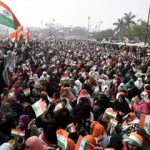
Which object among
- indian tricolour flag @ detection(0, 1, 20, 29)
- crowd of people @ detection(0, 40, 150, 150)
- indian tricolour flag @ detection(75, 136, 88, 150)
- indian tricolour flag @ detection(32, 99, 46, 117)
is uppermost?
indian tricolour flag @ detection(0, 1, 20, 29)

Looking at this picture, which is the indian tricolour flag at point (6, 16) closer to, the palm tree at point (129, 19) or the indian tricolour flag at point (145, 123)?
the indian tricolour flag at point (145, 123)

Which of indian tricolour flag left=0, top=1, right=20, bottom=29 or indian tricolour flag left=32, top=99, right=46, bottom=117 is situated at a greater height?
indian tricolour flag left=0, top=1, right=20, bottom=29

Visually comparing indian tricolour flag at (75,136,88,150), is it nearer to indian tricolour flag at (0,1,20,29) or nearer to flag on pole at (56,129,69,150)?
flag on pole at (56,129,69,150)

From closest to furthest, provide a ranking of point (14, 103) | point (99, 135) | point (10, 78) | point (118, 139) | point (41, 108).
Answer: point (118, 139)
point (99, 135)
point (41, 108)
point (14, 103)
point (10, 78)

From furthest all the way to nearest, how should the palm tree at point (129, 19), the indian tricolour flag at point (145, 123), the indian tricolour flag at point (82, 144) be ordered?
the palm tree at point (129, 19)
the indian tricolour flag at point (145, 123)
the indian tricolour flag at point (82, 144)

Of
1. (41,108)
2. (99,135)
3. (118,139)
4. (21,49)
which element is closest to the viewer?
(118,139)

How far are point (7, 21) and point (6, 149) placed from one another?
11177 mm

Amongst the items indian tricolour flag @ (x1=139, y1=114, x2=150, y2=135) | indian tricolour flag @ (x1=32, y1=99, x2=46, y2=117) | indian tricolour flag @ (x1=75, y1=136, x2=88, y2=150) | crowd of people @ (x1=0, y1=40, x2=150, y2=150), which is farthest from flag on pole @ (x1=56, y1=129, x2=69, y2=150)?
indian tricolour flag @ (x1=32, y1=99, x2=46, y2=117)

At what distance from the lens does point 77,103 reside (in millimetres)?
9500

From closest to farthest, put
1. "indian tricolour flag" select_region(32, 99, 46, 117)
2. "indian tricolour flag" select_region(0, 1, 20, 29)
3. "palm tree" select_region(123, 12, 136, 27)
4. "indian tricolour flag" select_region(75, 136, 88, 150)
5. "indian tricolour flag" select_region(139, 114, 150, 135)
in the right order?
"indian tricolour flag" select_region(75, 136, 88, 150), "indian tricolour flag" select_region(139, 114, 150, 135), "indian tricolour flag" select_region(32, 99, 46, 117), "indian tricolour flag" select_region(0, 1, 20, 29), "palm tree" select_region(123, 12, 136, 27)

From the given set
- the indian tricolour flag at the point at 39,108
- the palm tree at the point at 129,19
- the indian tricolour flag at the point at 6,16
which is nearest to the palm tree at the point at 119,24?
the palm tree at the point at 129,19

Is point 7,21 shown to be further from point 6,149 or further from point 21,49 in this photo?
point 6,149

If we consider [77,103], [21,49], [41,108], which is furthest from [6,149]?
[21,49]

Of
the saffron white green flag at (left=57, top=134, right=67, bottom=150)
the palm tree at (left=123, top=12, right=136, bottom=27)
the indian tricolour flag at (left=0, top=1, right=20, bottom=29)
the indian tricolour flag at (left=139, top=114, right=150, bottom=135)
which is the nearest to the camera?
the saffron white green flag at (left=57, top=134, right=67, bottom=150)
